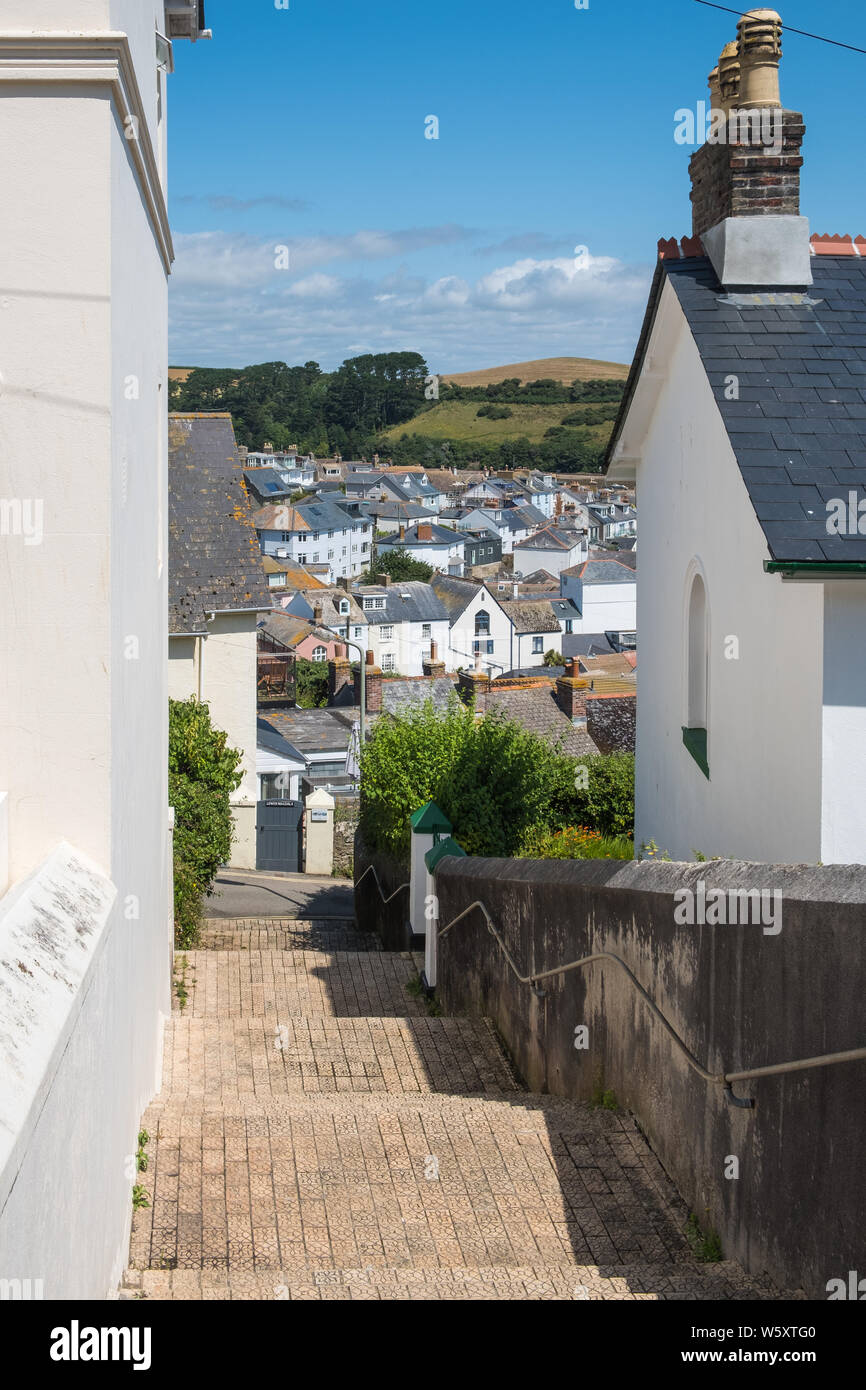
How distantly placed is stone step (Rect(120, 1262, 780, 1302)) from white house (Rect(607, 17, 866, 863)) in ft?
10.5

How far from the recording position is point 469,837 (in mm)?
14570

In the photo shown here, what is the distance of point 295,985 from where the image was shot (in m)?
11.8

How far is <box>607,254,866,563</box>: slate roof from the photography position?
7.73m

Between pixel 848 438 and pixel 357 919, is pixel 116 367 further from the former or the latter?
pixel 357 919

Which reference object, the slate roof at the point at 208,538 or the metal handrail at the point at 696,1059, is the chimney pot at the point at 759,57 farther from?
the slate roof at the point at 208,538

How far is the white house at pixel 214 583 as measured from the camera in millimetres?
23828

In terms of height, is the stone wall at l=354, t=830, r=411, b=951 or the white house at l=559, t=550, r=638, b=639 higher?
the white house at l=559, t=550, r=638, b=639

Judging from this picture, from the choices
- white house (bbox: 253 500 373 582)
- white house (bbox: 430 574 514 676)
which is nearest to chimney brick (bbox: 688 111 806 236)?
white house (bbox: 430 574 514 676)

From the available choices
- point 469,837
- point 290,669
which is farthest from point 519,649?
point 469,837

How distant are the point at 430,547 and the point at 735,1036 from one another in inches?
4536

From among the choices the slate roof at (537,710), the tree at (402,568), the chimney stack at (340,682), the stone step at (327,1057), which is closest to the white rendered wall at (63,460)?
the stone step at (327,1057)

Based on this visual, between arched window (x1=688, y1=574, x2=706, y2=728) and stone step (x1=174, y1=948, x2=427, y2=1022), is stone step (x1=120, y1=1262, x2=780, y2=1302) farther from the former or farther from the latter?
arched window (x1=688, y1=574, x2=706, y2=728)

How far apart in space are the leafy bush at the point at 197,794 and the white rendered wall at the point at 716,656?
566 cm

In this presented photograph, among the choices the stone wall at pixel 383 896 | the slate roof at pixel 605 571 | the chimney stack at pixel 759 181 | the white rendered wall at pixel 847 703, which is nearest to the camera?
the white rendered wall at pixel 847 703
